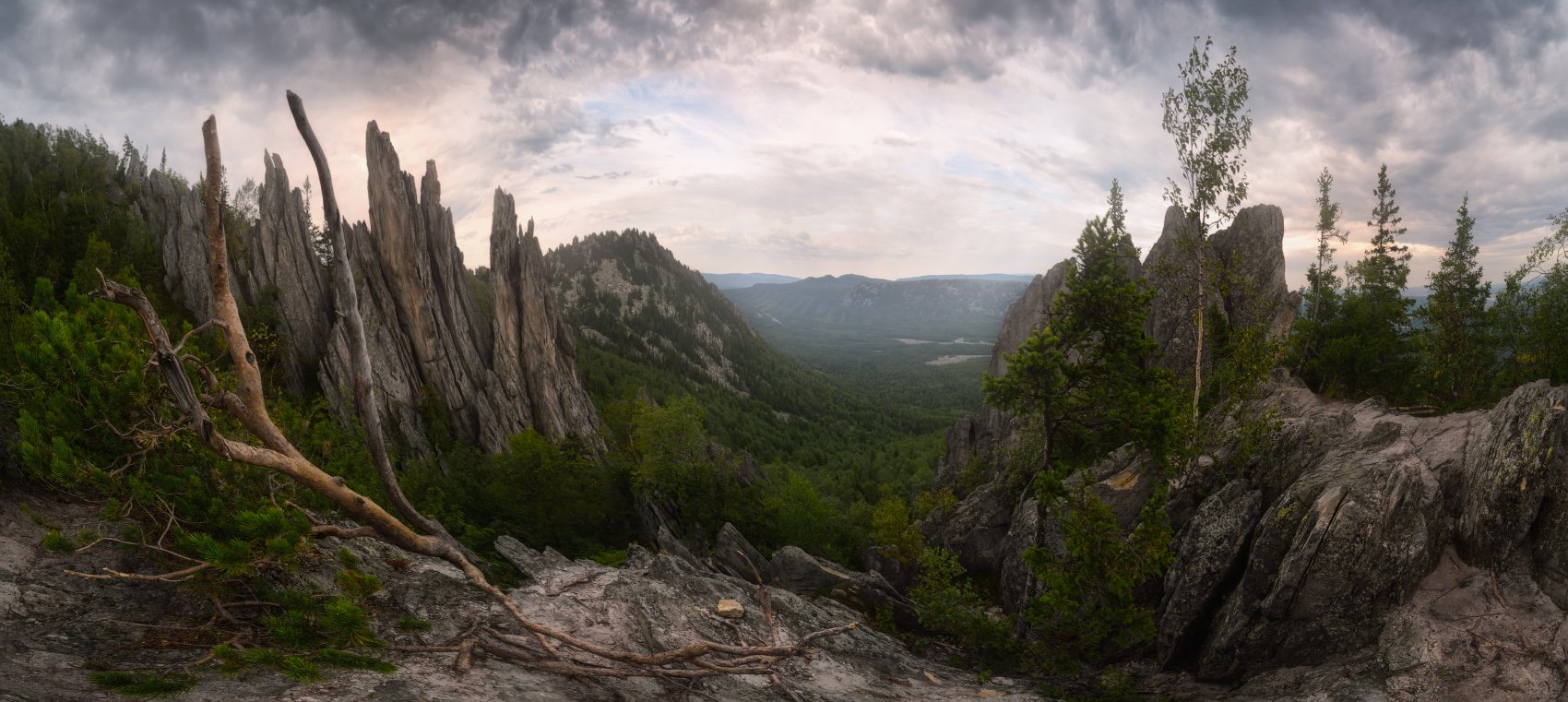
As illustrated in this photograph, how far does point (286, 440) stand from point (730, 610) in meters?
9.24

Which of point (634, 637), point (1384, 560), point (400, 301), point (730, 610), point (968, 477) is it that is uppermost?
point (400, 301)

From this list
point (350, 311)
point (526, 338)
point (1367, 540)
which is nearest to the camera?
point (350, 311)

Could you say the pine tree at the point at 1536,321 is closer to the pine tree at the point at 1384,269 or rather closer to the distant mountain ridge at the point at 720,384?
the pine tree at the point at 1384,269

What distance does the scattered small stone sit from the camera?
44.8ft

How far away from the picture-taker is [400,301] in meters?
52.1

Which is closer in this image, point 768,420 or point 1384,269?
point 1384,269

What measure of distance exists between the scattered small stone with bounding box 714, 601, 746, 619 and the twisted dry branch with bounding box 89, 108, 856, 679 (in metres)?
3.35

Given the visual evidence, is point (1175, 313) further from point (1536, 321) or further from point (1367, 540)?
point (1367, 540)

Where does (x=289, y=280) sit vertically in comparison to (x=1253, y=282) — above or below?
above

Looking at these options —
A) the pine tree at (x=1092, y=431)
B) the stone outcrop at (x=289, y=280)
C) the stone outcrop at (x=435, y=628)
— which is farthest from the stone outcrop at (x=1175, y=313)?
the stone outcrop at (x=289, y=280)

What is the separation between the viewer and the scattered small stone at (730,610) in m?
13.7

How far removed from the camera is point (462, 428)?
53000mm

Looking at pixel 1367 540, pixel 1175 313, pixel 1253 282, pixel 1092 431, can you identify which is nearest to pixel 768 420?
pixel 1175 313

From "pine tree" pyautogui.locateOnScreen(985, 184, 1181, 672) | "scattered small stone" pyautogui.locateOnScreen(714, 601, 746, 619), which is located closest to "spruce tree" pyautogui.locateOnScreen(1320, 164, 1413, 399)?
"pine tree" pyautogui.locateOnScreen(985, 184, 1181, 672)
